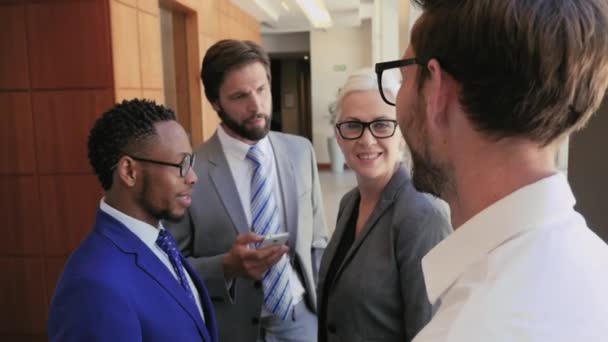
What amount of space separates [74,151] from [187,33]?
12.7ft

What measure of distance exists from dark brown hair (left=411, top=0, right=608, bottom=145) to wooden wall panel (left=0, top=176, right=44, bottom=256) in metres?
4.66

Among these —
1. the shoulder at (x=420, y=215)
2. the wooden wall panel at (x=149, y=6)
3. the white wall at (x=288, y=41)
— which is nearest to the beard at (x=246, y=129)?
the shoulder at (x=420, y=215)

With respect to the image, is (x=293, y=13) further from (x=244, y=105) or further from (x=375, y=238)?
(x=375, y=238)

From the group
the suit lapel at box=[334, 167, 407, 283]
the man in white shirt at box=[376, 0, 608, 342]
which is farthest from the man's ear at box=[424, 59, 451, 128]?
the suit lapel at box=[334, 167, 407, 283]

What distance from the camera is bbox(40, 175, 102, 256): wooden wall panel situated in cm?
453

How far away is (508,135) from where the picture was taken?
0.75 metres

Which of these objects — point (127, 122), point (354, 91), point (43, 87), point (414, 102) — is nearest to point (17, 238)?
point (43, 87)

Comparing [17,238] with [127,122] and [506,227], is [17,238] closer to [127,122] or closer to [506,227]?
[127,122]

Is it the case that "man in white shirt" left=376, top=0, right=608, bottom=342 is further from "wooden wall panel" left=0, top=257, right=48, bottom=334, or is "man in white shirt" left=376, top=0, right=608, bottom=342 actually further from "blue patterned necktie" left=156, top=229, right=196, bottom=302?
"wooden wall panel" left=0, top=257, right=48, bottom=334

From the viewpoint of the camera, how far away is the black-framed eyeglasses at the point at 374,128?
64.7 inches

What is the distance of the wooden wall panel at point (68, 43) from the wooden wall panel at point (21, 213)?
918mm

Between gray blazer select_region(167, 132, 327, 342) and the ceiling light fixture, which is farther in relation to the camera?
the ceiling light fixture

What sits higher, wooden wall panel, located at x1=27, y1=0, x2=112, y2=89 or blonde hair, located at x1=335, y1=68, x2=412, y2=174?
wooden wall panel, located at x1=27, y1=0, x2=112, y2=89

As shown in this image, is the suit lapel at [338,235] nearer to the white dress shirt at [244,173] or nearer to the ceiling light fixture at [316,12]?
the white dress shirt at [244,173]
